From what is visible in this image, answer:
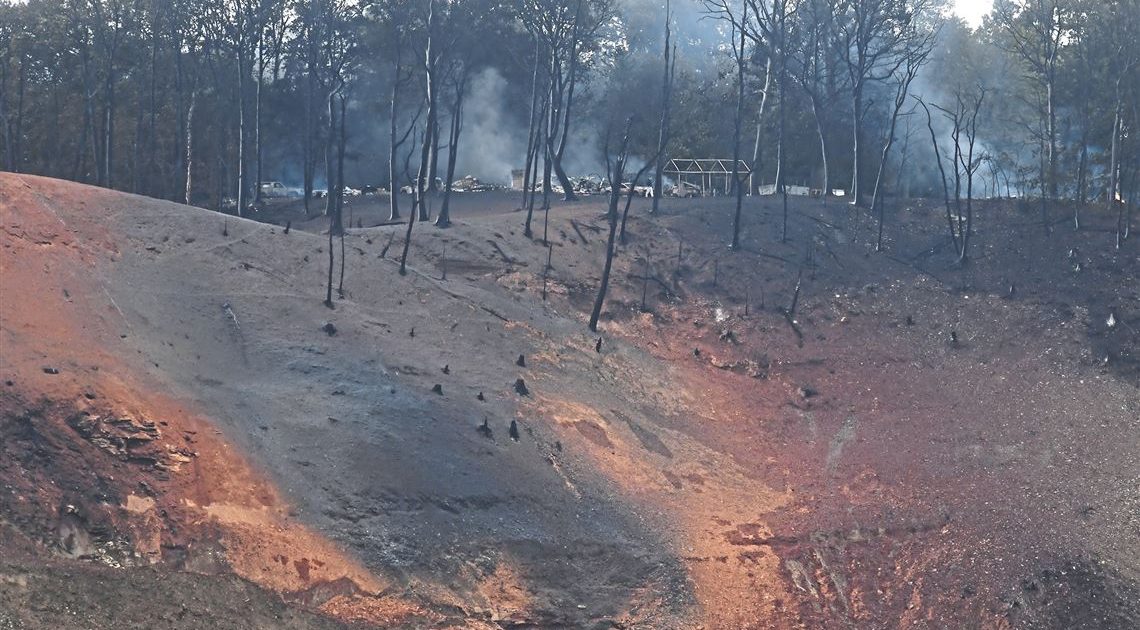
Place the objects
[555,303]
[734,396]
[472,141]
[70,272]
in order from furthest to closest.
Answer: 1. [472,141]
2. [555,303]
3. [734,396]
4. [70,272]

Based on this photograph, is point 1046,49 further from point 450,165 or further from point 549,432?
point 549,432

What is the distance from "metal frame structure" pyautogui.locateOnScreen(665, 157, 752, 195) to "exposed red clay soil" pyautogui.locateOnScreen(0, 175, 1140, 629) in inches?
676

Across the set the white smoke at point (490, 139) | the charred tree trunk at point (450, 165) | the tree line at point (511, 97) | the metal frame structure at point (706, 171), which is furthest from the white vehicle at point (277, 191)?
the metal frame structure at point (706, 171)

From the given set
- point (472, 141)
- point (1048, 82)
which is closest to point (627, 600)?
point (1048, 82)

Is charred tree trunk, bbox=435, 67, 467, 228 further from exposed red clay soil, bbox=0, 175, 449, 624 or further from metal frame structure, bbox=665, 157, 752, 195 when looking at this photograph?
exposed red clay soil, bbox=0, 175, 449, 624

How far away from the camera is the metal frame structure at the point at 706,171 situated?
64.2m

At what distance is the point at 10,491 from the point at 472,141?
182ft

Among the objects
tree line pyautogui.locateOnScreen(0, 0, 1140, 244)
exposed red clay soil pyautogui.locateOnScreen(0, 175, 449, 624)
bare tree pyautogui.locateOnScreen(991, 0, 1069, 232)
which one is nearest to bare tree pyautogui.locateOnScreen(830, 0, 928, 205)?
tree line pyautogui.locateOnScreen(0, 0, 1140, 244)

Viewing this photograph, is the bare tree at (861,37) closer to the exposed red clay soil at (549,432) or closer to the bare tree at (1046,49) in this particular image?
the bare tree at (1046,49)

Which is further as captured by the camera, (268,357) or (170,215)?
(170,215)

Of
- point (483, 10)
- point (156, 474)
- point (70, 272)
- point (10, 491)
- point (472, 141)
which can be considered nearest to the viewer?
point (10, 491)

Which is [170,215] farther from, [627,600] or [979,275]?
[979,275]

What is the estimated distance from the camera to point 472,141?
7744 centimetres

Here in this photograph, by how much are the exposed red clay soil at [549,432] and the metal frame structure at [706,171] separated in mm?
17183
